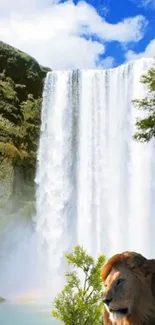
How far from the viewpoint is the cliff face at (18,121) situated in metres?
35.1

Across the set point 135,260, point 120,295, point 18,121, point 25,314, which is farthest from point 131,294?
point 18,121

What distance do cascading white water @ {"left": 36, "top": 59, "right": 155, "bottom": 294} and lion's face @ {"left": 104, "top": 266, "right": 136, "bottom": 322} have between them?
3091 centimetres

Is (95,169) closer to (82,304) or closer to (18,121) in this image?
(18,121)

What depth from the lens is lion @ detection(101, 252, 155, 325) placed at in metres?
2.72

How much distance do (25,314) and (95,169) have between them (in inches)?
549

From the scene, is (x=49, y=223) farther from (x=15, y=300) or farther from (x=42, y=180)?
(x=15, y=300)

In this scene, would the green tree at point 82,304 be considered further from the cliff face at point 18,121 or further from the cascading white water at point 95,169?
the cliff face at point 18,121

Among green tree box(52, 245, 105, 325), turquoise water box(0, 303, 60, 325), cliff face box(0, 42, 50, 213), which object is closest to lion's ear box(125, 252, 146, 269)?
green tree box(52, 245, 105, 325)

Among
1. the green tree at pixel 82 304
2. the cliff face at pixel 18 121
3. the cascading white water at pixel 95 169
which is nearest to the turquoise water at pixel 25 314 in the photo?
the cascading white water at pixel 95 169

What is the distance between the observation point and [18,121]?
37250 millimetres

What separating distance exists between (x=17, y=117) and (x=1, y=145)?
356cm

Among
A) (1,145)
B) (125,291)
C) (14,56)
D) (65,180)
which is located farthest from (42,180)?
(125,291)

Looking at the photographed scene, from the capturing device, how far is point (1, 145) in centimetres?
3497

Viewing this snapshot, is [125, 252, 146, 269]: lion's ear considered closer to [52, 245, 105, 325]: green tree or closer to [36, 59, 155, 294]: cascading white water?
[52, 245, 105, 325]: green tree
